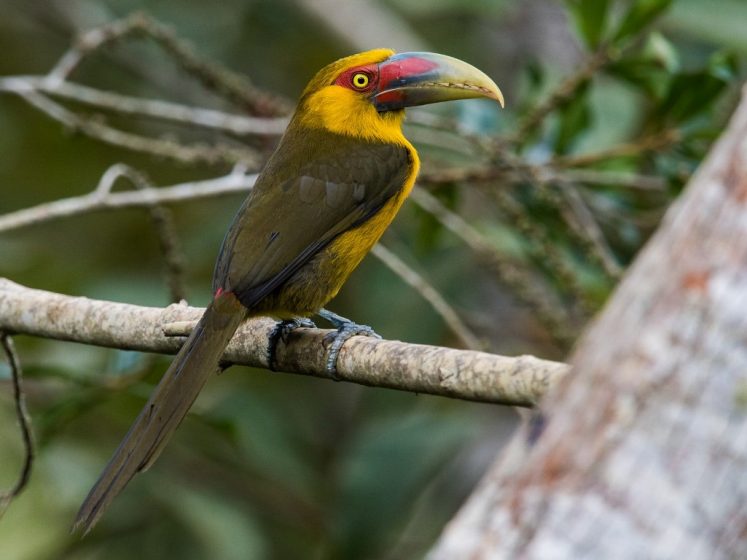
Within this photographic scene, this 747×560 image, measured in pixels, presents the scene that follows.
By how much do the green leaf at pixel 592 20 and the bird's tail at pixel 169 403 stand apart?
5.41ft

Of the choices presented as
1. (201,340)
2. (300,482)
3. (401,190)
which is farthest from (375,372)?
(300,482)

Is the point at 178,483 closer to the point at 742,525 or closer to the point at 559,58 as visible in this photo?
the point at 559,58

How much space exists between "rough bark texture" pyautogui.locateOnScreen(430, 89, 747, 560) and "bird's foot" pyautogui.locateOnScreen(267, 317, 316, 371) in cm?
154

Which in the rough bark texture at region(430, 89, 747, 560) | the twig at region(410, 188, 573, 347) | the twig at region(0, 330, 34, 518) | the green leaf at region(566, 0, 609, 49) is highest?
the green leaf at region(566, 0, 609, 49)

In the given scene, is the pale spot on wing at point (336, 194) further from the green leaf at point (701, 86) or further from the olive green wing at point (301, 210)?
the green leaf at point (701, 86)

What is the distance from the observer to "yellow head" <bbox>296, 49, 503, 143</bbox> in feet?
11.5

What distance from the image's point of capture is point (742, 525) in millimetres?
1366

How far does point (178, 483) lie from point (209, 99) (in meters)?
2.33

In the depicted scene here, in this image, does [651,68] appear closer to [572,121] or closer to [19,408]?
[572,121]

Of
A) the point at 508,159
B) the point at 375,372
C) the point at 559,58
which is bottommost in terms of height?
the point at 375,372

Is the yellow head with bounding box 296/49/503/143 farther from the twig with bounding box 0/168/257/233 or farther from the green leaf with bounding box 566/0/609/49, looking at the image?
the green leaf with bounding box 566/0/609/49

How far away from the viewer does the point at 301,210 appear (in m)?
3.20

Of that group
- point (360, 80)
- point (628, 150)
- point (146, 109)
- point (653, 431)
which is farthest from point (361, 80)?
point (653, 431)

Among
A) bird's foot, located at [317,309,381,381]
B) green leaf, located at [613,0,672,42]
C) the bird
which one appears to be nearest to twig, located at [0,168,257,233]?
the bird
